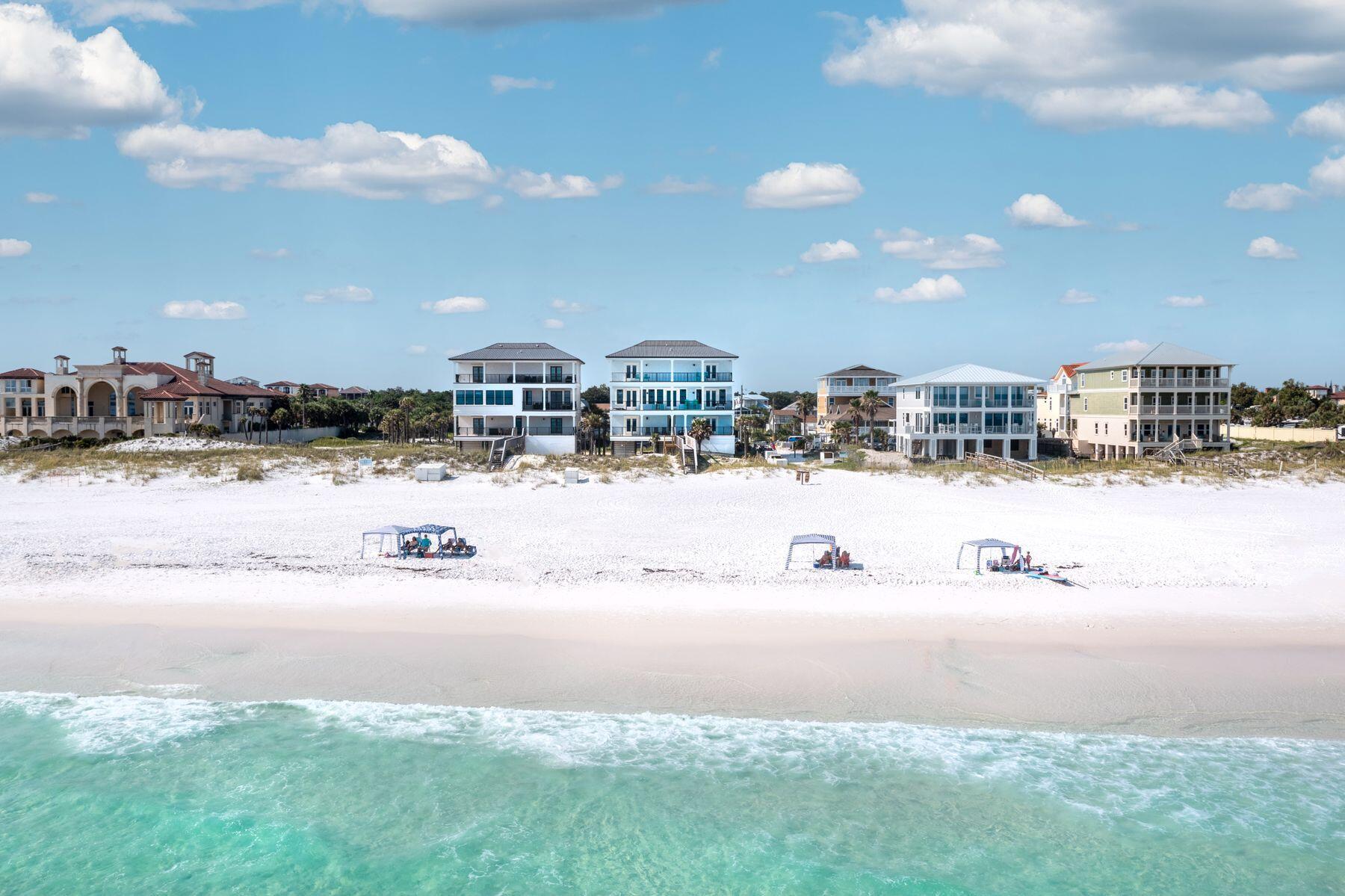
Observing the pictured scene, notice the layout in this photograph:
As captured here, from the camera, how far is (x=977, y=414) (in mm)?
60469

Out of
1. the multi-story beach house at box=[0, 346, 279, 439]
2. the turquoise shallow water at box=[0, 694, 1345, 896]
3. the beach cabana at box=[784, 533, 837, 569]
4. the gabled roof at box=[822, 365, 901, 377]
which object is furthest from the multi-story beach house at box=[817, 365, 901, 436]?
the turquoise shallow water at box=[0, 694, 1345, 896]

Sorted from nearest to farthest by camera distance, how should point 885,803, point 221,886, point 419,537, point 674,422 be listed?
point 221,886 → point 885,803 → point 419,537 → point 674,422

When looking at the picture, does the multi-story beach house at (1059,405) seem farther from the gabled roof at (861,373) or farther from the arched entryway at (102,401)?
the arched entryway at (102,401)

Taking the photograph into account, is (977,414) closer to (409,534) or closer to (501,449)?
(501,449)

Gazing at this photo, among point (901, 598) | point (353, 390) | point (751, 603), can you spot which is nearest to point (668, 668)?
point (751, 603)

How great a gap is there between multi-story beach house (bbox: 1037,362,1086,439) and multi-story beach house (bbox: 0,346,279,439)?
67977 millimetres

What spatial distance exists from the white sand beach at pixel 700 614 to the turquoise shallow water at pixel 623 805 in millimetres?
640

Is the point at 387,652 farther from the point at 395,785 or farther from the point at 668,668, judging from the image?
the point at 668,668

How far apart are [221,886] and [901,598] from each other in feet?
50.5

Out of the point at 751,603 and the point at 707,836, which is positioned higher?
the point at 751,603

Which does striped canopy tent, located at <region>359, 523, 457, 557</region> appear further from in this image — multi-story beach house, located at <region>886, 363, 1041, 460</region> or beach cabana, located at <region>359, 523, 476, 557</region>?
multi-story beach house, located at <region>886, 363, 1041, 460</region>

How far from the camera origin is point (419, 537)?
26828 mm

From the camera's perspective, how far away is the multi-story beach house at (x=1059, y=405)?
7644 centimetres

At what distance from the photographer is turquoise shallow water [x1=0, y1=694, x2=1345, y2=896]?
13.2 metres
